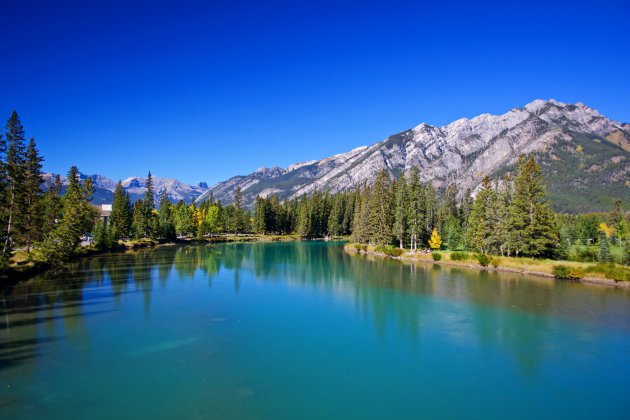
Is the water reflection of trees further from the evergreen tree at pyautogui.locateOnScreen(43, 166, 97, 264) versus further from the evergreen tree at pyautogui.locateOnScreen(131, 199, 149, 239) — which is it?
the evergreen tree at pyautogui.locateOnScreen(131, 199, 149, 239)

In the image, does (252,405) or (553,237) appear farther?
(553,237)

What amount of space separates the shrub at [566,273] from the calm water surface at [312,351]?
587 cm

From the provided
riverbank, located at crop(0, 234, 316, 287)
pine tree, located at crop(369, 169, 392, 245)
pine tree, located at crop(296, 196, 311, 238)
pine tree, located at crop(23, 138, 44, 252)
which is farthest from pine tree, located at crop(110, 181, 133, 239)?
pine tree, located at crop(369, 169, 392, 245)

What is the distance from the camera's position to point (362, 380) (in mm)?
17578

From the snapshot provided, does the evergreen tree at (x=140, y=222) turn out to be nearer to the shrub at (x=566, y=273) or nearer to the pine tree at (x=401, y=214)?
the pine tree at (x=401, y=214)

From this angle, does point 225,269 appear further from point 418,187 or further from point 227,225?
point 227,225

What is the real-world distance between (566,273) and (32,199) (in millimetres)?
68927

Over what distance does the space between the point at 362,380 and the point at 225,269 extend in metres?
40.3

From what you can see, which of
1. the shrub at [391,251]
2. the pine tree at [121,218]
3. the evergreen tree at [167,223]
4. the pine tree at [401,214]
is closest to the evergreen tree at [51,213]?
the pine tree at [121,218]

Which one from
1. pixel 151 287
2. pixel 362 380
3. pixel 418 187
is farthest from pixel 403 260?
pixel 362 380

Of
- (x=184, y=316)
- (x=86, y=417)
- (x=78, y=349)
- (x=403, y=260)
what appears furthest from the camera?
(x=403, y=260)

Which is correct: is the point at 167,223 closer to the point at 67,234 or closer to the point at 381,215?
the point at 67,234

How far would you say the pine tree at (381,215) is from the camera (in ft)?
263

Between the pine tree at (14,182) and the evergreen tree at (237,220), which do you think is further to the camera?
the evergreen tree at (237,220)
